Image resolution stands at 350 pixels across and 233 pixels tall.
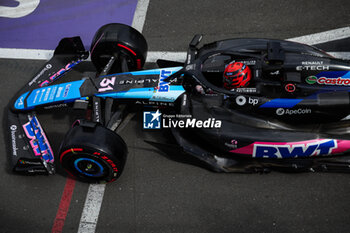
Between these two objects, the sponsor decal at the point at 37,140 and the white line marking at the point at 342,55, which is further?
the white line marking at the point at 342,55

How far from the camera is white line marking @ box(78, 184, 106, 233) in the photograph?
454 centimetres

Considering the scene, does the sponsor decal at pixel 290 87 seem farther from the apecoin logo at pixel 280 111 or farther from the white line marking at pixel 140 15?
the white line marking at pixel 140 15

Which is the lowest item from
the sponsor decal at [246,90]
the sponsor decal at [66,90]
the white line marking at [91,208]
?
the white line marking at [91,208]

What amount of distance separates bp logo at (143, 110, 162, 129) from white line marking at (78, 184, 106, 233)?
1.08 metres

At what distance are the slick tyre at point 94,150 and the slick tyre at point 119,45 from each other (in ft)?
5.23

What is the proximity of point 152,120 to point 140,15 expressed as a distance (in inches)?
123

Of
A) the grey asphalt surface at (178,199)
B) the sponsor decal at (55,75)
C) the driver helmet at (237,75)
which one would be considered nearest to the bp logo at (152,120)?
the grey asphalt surface at (178,199)

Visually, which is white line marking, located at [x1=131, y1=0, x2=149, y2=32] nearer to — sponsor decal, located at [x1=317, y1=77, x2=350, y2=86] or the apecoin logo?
the apecoin logo

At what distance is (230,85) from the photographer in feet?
14.8

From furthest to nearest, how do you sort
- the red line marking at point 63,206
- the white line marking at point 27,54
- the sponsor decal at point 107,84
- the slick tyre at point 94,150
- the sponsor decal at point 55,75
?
the white line marking at point 27,54 → the sponsor decal at point 55,75 → the sponsor decal at point 107,84 → the red line marking at point 63,206 → the slick tyre at point 94,150

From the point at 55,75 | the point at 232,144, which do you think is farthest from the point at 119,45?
the point at 232,144

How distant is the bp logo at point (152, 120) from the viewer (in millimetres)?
5039

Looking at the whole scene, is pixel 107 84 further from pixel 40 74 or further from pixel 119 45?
pixel 40 74

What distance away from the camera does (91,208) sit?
471 centimetres
